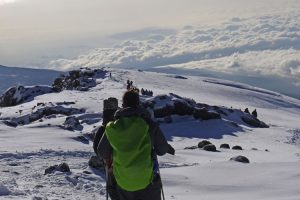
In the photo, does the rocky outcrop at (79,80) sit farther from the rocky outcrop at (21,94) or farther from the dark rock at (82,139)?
the dark rock at (82,139)

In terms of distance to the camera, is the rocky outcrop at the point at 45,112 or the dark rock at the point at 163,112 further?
the rocky outcrop at the point at 45,112

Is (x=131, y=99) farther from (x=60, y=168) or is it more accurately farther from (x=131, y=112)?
(x=60, y=168)

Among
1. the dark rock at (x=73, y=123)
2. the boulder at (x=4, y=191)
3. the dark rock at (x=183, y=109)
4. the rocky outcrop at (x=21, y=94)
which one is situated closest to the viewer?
the boulder at (x=4, y=191)

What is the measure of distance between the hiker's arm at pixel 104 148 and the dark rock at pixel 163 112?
4445cm

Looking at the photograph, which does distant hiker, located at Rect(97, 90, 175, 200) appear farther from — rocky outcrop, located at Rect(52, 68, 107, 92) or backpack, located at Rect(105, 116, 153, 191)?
rocky outcrop, located at Rect(52, 68, 107, 92)

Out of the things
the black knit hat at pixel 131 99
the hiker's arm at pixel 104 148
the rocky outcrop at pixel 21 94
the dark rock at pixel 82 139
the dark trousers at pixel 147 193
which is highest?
the black knit hat at pixel 131 99

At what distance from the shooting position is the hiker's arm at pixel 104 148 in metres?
7.28

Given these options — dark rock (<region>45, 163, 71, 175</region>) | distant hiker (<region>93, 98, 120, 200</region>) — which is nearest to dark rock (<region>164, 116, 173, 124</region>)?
dark rock (<region>45, 163, 71, 175</region>)

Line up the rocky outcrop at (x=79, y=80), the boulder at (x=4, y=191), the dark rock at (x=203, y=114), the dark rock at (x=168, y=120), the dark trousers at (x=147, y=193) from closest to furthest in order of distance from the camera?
the dark trousers at (x=147, y=193) → the boulder at (x=4, y=191) → the dark rock at (x=168, y=120) → the dark rock at (x=203, y=114) → the rocky outcrop at (x=79, y=80)

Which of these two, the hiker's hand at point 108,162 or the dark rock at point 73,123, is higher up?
the hiker's hand at point 108,162

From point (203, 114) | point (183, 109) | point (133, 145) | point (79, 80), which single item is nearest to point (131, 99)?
point (133, 145)

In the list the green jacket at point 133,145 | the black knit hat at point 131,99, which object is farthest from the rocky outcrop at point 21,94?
the green jacket at point 133,145

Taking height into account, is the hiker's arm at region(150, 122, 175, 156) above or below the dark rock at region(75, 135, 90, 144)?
above

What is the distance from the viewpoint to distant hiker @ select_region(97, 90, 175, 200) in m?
7.07
